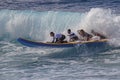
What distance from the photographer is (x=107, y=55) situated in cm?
2008

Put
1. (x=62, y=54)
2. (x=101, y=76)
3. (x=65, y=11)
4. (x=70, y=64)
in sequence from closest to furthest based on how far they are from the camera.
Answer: (x=101, y=76) → (x=70, y=64) → (x=62, y=54) → (x=65, y=11)

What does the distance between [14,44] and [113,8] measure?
9.12 m

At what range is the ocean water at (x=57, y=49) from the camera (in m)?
17.4

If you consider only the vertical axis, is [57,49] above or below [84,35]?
below

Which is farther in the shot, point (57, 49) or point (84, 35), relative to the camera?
point (57, 49)

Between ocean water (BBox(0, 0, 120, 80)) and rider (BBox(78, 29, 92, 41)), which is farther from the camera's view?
rider (BBox(78, 29, 92, 41))

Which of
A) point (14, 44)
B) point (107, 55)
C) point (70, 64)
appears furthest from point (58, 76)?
point (14, 44)

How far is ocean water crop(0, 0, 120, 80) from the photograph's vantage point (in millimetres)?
17406

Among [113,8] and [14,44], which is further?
[113,8]

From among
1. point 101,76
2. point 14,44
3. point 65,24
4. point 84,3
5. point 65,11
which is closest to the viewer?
point 101,76

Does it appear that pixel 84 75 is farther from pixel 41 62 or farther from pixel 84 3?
pixel 84 3

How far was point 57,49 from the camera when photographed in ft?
69.7

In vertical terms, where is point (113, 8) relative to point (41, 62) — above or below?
above

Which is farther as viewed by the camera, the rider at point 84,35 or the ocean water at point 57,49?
the rider at point 84,35
